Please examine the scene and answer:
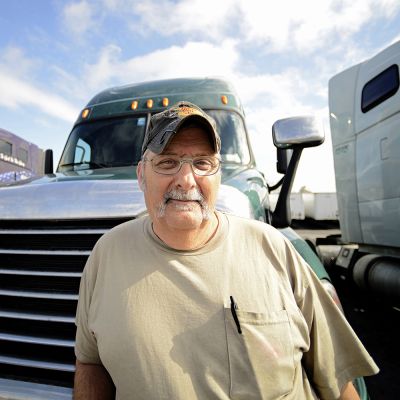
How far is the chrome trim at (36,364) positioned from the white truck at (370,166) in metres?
4.03

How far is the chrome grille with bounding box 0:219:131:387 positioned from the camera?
1.93 metres

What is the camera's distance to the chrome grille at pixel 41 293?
6.33 ft

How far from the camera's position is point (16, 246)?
2.07m

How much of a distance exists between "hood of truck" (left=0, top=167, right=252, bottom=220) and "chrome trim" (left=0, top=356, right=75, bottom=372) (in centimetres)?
83

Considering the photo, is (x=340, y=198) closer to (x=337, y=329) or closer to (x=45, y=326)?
(x=337, y=329)

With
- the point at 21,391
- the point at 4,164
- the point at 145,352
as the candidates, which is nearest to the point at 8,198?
the point at 21,391

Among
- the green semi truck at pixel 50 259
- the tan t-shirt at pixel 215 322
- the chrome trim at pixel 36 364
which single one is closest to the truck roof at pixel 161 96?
the green semi truck at pixel 50 259

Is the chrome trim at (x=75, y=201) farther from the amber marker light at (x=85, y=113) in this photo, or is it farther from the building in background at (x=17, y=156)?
the building in background at (x=17, y=156)

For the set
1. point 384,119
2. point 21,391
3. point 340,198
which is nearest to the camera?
point 21,391

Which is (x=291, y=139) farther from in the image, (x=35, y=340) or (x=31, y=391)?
(x=31, y=391)

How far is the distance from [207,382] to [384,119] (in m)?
4.36

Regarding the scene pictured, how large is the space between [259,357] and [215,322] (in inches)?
8.1

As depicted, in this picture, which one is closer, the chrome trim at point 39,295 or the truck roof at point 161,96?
the chrome trim at point 39,295

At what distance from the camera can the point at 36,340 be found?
6.43ft
